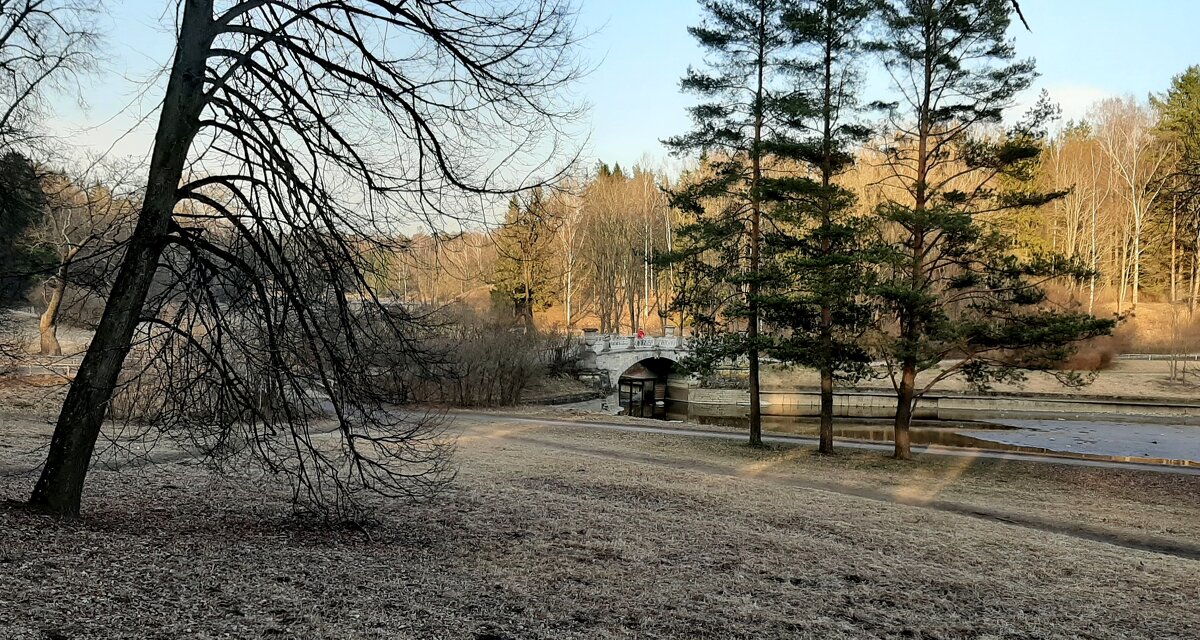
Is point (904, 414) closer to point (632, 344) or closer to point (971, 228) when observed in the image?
point (971, 228)

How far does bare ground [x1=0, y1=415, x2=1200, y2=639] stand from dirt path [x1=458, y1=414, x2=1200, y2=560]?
309mm

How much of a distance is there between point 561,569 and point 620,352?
4304 cm

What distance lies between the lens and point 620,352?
49938mm

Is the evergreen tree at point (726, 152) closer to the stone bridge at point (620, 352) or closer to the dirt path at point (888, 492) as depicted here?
the dirt path at point (888, 492)

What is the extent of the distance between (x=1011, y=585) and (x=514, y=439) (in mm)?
16624

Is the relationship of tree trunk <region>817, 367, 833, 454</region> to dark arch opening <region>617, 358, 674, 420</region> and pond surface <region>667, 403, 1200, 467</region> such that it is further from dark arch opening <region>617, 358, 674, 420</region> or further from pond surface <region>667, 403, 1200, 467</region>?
dark arch opening <region>617, 358, 674, 420</region>

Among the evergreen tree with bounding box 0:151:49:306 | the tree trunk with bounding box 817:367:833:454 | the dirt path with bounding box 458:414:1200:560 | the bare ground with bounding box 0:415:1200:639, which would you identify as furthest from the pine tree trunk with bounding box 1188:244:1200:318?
the evergreen tree with bounding box 0:151:49:306

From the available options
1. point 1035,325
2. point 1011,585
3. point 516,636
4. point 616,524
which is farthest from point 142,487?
point 1035,325

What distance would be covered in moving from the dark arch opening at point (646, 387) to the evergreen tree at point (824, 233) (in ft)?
73.3

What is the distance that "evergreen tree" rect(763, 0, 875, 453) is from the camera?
63.4 feet

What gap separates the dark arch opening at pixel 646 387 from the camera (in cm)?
4588

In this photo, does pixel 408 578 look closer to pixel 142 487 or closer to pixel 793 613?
pixel 793 613

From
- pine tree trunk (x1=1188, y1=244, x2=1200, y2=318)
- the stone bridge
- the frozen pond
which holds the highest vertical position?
pine tree trunk (x1=1188, y1=244, x2=1200, y2=318)

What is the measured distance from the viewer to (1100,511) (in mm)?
14891
